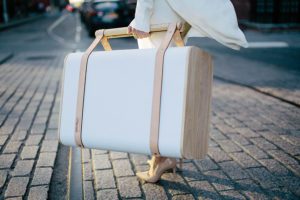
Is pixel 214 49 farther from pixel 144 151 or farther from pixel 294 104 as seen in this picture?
pixel 144 151

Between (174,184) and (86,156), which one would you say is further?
(86,156)

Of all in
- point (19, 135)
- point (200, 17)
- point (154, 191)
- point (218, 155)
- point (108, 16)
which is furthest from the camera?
point (108, 16)

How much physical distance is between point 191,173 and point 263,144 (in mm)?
1001

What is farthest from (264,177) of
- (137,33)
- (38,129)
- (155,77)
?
(38,129)

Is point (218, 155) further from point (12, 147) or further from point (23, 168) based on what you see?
point (12, 147)

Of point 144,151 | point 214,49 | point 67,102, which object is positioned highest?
point 67,102

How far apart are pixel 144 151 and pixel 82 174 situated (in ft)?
3.43

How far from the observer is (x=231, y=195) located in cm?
268

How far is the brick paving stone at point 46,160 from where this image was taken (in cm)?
326

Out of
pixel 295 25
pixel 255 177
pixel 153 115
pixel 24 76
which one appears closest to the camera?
pixel 153 115

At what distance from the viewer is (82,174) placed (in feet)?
10.2

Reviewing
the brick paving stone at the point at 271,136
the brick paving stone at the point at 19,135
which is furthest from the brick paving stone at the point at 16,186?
the brick paving stone at the point at 271,136

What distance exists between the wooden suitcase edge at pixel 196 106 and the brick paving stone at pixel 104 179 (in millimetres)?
878

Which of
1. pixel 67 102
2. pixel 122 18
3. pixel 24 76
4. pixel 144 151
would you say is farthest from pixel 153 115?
pixel 122 18
